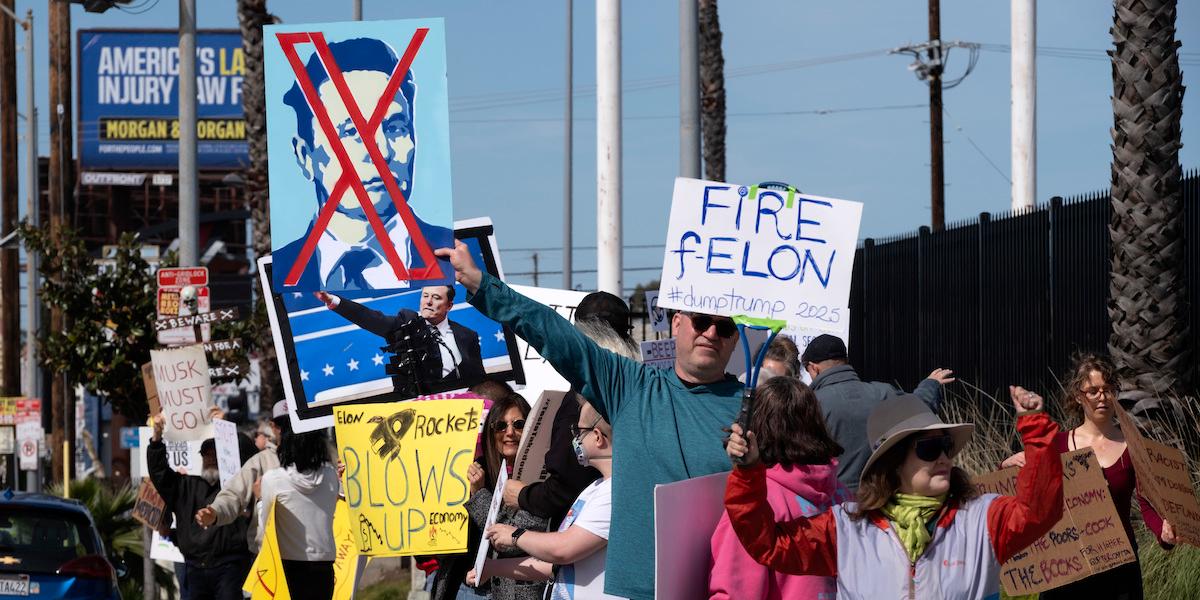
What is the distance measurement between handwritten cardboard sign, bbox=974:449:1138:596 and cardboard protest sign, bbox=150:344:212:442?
23.5 feet

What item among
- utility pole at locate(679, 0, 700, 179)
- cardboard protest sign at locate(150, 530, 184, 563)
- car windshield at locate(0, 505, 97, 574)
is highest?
utility pole at locate(679, 0, 700, 179)

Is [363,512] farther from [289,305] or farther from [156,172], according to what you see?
[156,172]

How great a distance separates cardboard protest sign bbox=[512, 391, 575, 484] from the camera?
20.5ft

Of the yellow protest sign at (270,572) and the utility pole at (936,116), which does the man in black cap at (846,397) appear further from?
the utility pole at (936,116)

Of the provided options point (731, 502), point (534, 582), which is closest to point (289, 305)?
point (534, 582)

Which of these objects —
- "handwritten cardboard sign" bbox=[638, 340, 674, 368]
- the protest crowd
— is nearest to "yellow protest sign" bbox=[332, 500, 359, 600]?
the protest crowd

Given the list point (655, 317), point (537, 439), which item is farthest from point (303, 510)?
point (655, 317)

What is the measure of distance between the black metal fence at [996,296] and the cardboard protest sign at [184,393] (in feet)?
21.2

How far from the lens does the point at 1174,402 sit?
10742 millimetres

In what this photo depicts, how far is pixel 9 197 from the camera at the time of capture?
1258 inches

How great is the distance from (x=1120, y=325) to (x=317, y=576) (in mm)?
5508

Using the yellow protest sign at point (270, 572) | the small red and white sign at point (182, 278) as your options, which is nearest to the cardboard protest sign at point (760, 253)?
the yellow protest sign at point (270, 572)

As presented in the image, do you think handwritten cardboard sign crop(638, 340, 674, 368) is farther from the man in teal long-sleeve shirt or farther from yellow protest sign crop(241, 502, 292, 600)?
the man in teal long-sleeve shirt

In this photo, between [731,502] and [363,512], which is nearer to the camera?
[731,502]
